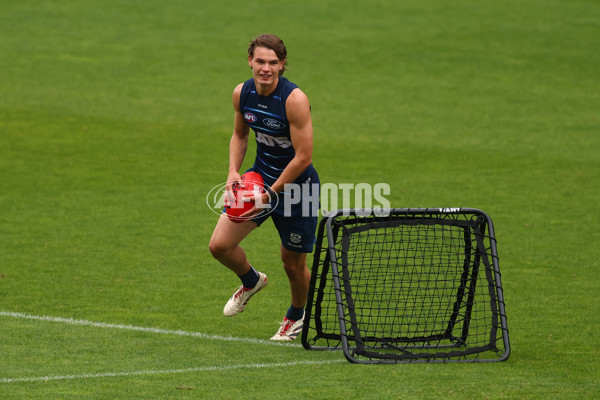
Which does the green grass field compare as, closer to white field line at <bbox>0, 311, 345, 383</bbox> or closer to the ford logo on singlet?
white field line at <bbox>0, 311, 345, 383</bbox>

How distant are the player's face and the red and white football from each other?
0.83 m

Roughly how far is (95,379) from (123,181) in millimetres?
8401

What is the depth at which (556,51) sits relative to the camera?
938 inches

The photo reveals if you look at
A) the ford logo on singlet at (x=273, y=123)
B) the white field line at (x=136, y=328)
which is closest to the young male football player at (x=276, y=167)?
the ford logo on singlet at (x=273, y=123)

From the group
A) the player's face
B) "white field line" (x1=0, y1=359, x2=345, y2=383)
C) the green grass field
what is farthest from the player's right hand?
"white field line" (x1=0, y1=359, x2=345, y2=383)

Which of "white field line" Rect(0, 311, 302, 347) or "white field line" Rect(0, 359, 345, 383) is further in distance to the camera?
"white field line" Rect(0, 311, 302, 347)

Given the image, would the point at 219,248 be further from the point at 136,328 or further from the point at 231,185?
the point at 136,328

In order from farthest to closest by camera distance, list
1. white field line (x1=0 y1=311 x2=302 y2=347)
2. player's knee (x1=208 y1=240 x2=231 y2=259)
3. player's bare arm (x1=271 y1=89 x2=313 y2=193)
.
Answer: white field line (x1=0 y1=311 x2=302 y2=347) → player's knee (x1=208 y1=240 x2=231 y2=259) → player's bare arm (x1=271 y1=89 x2=313 y2=193)

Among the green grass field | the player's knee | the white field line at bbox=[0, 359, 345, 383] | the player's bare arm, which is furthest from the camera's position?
the player's knee

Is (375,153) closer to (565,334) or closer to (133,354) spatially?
(565,334)

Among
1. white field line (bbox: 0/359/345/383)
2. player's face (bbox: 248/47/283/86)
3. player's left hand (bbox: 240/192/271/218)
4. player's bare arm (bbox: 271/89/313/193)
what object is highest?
player's face (bbox: 248/47/283/86)

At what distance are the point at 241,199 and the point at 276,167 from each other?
0.43m

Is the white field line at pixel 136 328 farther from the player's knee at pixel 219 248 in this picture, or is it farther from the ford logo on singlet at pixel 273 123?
the ford logo on singlet at pixel 273 123

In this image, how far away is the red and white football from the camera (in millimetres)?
7633
